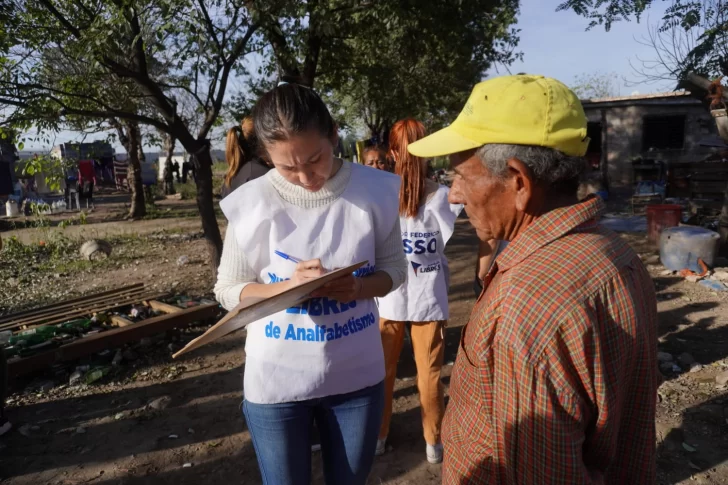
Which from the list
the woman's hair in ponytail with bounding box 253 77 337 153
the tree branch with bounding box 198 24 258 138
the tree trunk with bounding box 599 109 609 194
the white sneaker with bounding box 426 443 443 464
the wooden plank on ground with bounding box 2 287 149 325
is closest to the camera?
the woman's hair in ponytail with bounding box 253 77 337 153

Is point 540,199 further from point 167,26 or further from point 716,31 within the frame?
point 716,31

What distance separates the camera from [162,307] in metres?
5.65

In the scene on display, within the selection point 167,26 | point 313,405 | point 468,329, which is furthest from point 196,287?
point 468,329

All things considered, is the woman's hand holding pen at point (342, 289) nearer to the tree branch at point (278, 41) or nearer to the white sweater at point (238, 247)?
the white sweater at point (238, 247)

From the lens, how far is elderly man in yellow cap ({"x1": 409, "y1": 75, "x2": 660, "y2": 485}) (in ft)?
3.34

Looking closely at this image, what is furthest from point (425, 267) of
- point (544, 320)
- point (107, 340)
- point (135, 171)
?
point (135, 171)

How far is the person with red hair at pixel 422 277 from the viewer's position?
3.01 m

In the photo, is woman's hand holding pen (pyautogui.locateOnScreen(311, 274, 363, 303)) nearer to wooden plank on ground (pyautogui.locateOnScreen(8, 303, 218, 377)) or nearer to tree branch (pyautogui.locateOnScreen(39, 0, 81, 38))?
wooden plank on ground (pyautogui.locateOnScreen(8, 303, 218, 377))

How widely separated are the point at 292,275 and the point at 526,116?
32.9 inches

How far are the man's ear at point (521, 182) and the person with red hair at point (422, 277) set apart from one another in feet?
6.06

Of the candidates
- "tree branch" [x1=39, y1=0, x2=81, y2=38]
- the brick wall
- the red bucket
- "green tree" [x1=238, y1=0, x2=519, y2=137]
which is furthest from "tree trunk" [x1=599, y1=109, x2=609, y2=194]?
"tree branch" [x1=39, y1=0, x2=81, y2=38]

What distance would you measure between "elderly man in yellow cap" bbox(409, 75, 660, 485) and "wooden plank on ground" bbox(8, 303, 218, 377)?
420cm

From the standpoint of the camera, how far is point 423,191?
309 centimetres

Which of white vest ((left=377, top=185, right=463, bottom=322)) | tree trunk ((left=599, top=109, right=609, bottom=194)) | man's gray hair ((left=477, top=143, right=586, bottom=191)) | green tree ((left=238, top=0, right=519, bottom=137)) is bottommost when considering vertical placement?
white vest ((left=377, top=185, right=463, bottom=322))
